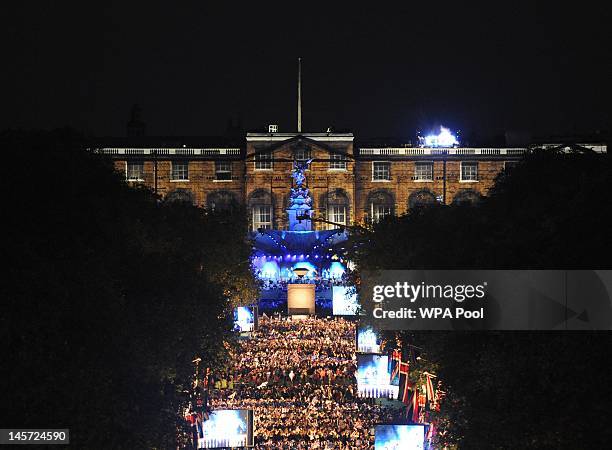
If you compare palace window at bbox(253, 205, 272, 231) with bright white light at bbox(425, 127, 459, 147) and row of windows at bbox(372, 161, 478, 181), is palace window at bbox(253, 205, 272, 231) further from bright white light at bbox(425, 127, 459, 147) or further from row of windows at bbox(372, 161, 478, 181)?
bright white light at bbox(425, 127, 459, 147)

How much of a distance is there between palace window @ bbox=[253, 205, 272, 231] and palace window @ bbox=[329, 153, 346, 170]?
866cm

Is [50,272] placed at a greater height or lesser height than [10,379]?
greater

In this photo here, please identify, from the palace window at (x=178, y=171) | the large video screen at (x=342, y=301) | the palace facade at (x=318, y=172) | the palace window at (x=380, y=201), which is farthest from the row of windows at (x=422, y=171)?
the large video screen at (x=342, y=301)

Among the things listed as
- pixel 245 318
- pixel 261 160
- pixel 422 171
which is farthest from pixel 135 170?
pixel 245 318

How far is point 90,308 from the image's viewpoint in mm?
35062

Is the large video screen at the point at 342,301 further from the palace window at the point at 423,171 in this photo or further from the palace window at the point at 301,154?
the palace window at the point at 423,171

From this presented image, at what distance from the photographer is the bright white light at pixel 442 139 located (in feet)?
516

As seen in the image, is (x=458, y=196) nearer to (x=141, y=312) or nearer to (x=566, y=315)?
(x=141, y=312)

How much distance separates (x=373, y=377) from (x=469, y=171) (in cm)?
10430

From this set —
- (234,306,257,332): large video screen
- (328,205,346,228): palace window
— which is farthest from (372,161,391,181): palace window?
(234,306,257,332): large video screen

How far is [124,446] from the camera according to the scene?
31.9 m

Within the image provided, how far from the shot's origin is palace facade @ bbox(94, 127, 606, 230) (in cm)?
15500

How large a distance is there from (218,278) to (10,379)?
174 ft

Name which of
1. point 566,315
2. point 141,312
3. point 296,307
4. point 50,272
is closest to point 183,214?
point 296,307
